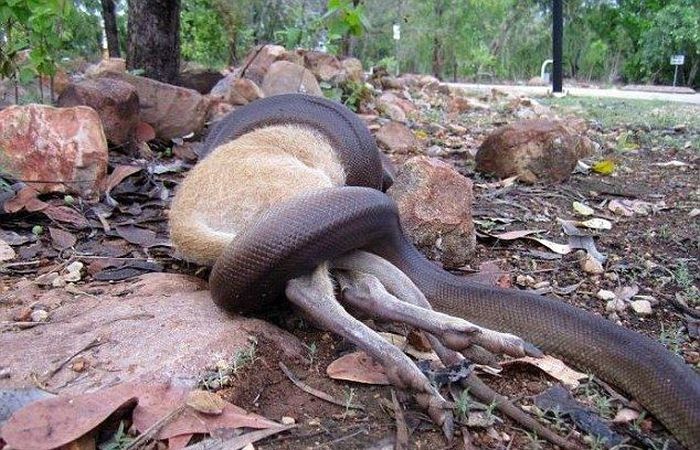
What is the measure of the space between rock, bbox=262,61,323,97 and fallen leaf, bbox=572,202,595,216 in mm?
3467

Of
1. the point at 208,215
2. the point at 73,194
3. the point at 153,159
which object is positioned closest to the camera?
the point at 208,215

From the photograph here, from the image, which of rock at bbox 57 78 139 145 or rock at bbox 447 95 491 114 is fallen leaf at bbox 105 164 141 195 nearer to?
rock at bbox 57 78 139 145

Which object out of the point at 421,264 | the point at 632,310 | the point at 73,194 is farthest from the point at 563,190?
the point at 73,194

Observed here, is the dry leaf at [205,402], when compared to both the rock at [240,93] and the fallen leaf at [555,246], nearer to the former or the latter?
the fallen leaf at [555,246]

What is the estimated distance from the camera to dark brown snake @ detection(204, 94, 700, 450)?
198cm

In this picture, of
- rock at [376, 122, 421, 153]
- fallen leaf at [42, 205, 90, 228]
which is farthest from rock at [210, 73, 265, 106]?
fallen leaf at [42, 205, 90, 228]

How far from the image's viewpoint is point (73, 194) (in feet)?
11.4

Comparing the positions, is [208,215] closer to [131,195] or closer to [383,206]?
[383,206]

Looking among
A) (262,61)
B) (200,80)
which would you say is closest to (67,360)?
(200,80)

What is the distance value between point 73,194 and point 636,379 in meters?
2.89

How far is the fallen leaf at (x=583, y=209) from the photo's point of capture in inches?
156

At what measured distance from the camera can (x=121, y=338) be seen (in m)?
1.99

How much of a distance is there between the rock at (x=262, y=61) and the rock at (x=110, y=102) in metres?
3.16

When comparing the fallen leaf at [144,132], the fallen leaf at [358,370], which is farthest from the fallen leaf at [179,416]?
the fallen leaf at [144,132]
